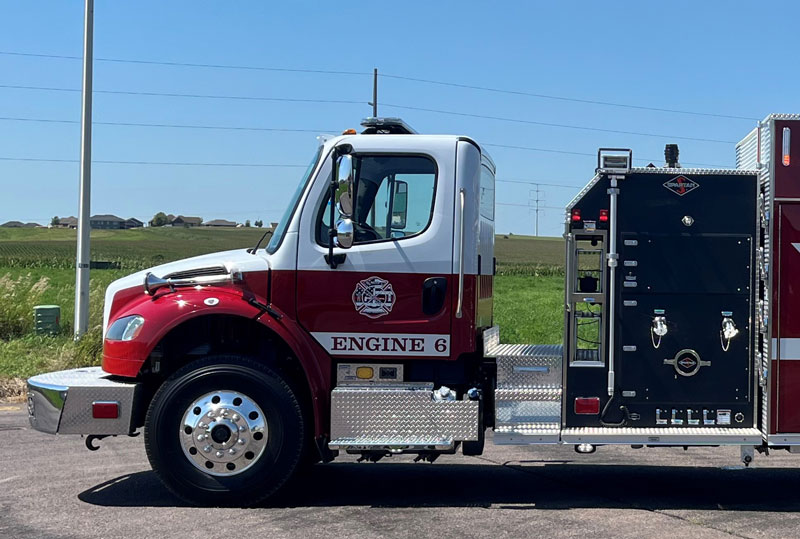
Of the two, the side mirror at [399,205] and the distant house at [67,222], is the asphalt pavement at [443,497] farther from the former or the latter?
the distant house at [67,222]

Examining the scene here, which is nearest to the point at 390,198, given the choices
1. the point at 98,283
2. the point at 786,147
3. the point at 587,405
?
the point at 587,405

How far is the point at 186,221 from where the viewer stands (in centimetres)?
10488

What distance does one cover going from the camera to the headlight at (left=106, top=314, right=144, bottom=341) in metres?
6.48

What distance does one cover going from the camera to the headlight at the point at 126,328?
255 inches

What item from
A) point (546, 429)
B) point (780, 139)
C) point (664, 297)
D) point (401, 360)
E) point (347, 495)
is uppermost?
point (780, 139)

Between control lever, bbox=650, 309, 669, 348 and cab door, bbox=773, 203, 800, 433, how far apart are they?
0.76m

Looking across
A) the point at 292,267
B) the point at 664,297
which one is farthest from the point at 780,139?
the point at 292,267

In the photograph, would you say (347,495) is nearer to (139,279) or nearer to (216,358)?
(216,358)

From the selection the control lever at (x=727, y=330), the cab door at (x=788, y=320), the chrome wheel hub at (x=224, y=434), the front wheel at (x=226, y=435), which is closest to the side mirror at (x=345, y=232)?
the front wheel at (x=226, y=435)

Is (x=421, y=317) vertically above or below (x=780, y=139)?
below

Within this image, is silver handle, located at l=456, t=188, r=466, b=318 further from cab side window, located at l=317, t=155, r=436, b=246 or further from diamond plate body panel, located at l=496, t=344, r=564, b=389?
diamond plate body panel, located at l=496, t=344, r=564, b=389

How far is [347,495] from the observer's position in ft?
22.7

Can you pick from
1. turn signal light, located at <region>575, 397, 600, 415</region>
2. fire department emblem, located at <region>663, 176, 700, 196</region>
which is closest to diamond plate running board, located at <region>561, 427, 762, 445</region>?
turn signal light, located at <region>575, 397, 600, 415</region>

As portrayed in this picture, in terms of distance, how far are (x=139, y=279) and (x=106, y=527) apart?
6.08 ft
